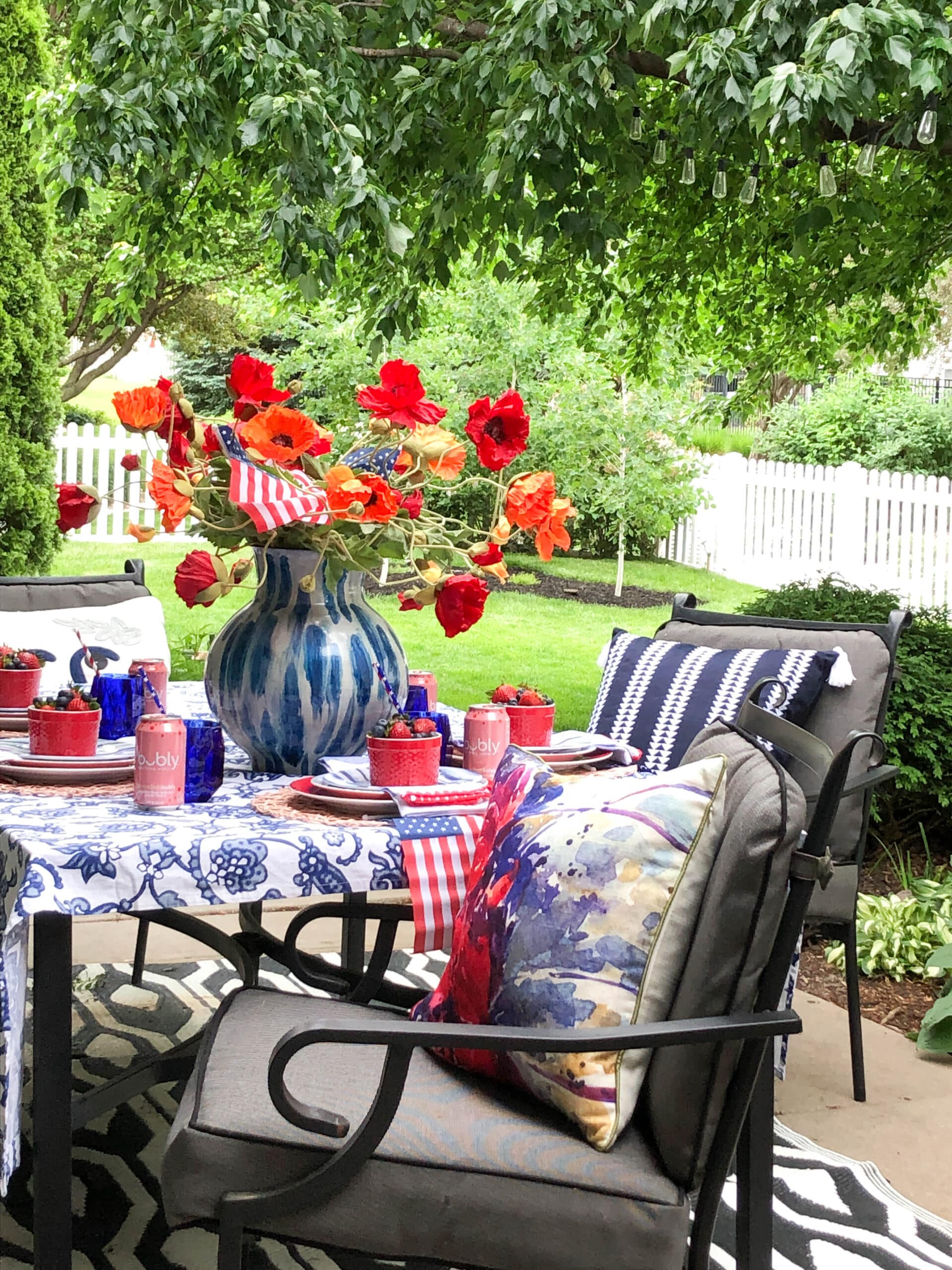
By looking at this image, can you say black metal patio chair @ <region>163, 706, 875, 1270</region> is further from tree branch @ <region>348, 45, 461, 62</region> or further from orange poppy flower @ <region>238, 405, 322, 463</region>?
tree branch @ <region>348, 45, 461, 62</region>

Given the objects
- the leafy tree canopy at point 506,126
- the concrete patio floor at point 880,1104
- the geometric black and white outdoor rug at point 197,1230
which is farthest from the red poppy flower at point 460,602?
the leafy tree canopy at point 506,126

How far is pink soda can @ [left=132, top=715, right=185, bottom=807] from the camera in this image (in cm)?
185

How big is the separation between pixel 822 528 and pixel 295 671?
8.09 meters

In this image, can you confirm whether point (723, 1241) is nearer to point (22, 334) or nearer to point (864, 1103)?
point (864, 1103)

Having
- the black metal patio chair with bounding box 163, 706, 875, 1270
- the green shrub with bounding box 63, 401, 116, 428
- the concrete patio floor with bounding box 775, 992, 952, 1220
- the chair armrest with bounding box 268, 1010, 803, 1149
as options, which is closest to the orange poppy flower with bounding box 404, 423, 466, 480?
the black metal patio chair with bounding box 163, 706, 875, 1270

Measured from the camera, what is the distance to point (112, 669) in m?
3.21

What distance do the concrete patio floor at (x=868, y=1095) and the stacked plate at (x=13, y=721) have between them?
1.13m

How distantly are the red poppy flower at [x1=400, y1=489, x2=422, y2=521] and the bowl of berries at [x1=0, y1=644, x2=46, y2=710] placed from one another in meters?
0.88

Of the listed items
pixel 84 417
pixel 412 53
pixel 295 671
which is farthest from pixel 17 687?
pixel 84 417

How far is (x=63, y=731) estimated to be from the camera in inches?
81.9

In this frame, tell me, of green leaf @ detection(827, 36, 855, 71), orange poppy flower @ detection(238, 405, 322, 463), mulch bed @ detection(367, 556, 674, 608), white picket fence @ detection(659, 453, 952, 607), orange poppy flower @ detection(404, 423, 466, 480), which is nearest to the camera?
orange poppy flower @ detection(238, 405, 322, 463)

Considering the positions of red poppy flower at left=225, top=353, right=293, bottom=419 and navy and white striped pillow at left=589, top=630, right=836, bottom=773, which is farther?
navy and white striped pillow at left=589, top=630, right=836, bottom=773

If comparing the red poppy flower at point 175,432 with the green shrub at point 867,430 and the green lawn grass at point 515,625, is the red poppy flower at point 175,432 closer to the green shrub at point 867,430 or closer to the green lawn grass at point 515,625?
the green lawn grass at point 515,625

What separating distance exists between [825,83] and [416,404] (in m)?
1.60
